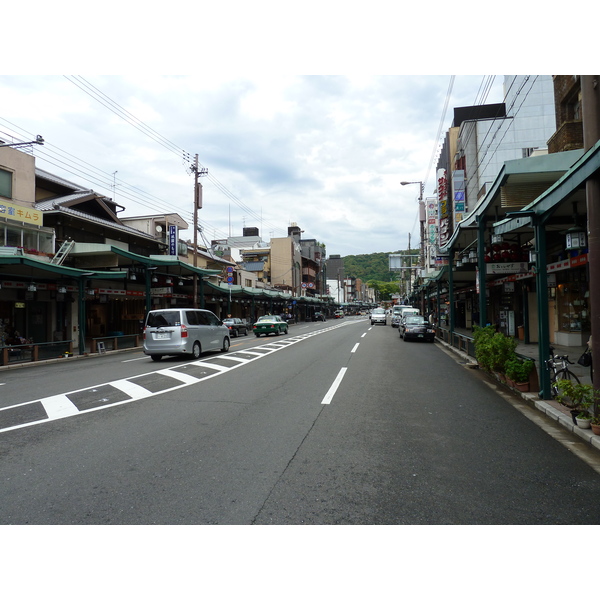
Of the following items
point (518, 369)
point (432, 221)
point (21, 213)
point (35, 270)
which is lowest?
point (518, 369)

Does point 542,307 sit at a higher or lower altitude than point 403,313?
higher

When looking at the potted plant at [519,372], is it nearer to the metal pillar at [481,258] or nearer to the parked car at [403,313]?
the metal pillar at [481,258]

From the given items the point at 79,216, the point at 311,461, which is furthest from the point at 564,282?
the point at 79,216

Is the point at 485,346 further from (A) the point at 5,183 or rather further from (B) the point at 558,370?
(A) the point at 5,183

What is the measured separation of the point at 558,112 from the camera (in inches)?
672

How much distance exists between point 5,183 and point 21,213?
2.02 m

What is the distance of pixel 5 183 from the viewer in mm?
20828

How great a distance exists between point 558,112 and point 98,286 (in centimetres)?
2629

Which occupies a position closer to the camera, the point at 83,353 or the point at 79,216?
the point at 83,353

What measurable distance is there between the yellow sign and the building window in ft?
3.62

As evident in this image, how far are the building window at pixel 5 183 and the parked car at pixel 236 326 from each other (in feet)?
→ 52.2

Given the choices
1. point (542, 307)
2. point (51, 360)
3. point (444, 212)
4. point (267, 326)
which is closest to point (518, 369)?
point (542, 307)

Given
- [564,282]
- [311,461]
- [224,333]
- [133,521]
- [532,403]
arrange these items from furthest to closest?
[224,333]
[564,282]
[532,403]
[311,461]
[133,521]

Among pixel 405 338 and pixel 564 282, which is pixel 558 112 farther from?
pixel 405 338
